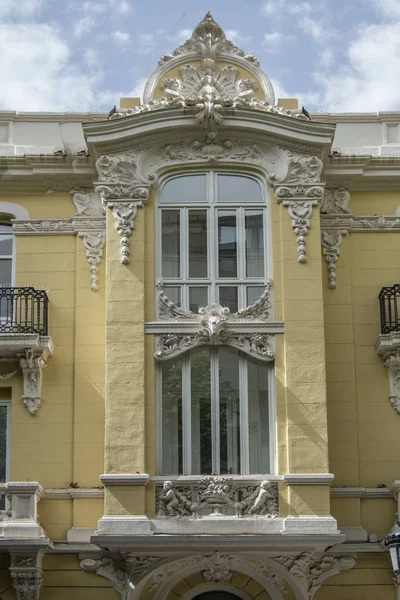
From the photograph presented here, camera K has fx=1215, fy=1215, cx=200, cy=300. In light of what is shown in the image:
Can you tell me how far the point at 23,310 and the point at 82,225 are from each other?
194cm

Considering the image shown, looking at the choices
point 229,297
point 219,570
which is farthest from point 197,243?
point 219,570

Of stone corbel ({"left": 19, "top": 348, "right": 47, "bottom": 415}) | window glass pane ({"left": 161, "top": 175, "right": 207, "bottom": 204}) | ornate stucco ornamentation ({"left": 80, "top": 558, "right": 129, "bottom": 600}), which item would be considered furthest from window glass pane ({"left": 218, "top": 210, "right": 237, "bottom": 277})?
ornate stucco ornamentation ({"left": 80, "top": 558, "right": 129, "bottom": 600})

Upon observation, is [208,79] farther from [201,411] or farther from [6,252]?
[201,411]

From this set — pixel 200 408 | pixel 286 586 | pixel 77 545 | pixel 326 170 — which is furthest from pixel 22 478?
pixel 326 170

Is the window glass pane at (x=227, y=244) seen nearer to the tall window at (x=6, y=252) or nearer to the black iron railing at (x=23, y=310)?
the black iron railing at (x=23, y=310)

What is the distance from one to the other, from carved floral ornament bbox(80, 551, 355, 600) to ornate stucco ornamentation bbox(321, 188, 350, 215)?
6.39 metres

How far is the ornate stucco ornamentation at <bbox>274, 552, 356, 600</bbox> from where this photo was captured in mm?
19969

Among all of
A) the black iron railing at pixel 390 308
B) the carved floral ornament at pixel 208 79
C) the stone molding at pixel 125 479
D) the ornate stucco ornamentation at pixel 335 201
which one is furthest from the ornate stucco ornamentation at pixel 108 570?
the carved floral ornament at pixel 208 79

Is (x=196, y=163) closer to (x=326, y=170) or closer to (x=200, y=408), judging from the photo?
(x=326, y=170)

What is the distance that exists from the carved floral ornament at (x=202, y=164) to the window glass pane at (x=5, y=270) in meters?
2.32

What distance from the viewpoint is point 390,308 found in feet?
71.9

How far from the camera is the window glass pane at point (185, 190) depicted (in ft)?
72.0

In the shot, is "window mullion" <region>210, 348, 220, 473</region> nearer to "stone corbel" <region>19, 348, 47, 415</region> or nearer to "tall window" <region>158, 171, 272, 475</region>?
"tall window" <region>158, 171, 272, 475</region>

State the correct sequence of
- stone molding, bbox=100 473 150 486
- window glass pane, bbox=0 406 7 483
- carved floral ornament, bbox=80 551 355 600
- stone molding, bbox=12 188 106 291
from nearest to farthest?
carved floral ornament, bbox=80 551 355 600, stone molding, bbox=100 473 150 486, window glass pane, bbox=0 406 7 483, stone molding, bbox=12 188 106 291
